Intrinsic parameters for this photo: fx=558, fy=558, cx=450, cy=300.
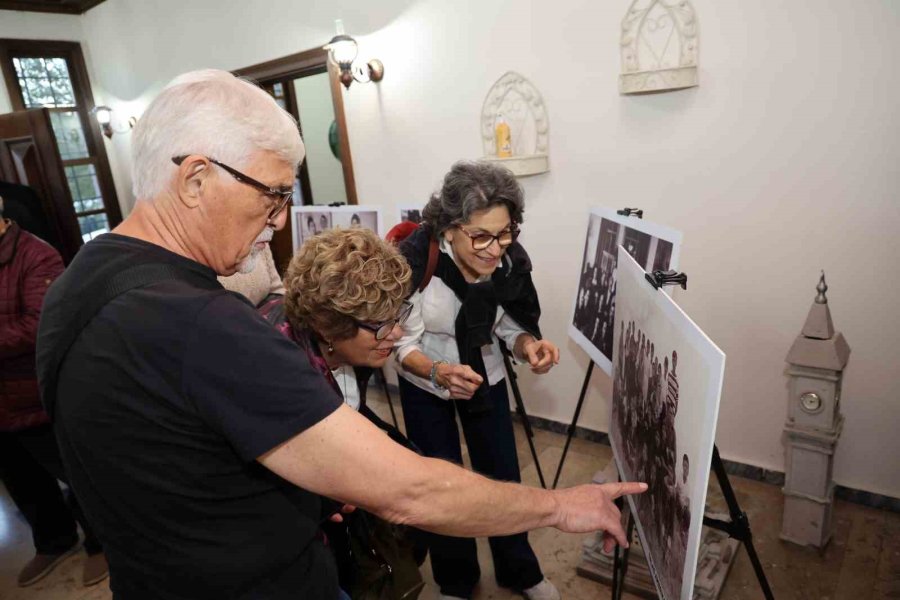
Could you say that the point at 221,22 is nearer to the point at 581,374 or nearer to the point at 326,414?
the point at 581,374

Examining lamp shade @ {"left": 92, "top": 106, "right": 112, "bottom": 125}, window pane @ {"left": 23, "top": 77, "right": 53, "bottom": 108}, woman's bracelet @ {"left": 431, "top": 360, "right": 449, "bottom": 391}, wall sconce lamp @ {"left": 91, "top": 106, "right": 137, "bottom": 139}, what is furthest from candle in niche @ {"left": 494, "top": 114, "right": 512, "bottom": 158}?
window pane @ {"left": 23, "top": 77, "right": 53, "bottom": 108}

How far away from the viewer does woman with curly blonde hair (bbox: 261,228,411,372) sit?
1.30m

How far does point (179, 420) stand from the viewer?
0.74 metres

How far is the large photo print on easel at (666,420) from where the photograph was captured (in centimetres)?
94

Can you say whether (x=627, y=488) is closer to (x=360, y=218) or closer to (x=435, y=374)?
(x=435, y=374)

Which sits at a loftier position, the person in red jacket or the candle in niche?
the candle in niche

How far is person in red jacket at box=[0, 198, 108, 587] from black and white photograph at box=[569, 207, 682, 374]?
2.14 metres

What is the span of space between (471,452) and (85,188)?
580cm

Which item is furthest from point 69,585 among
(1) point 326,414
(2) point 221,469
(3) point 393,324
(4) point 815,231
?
(4) point 815,231

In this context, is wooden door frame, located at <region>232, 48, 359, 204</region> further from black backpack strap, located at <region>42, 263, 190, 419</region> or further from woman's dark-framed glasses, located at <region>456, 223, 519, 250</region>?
black backpack strap, located at <region>42, 263, 190, 419</region>

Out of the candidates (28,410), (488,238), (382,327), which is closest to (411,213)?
(488,238)

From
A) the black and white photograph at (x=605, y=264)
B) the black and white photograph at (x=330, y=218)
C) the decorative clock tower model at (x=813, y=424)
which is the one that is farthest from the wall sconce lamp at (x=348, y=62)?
the decorative clock tower model at (x=813, y=424)

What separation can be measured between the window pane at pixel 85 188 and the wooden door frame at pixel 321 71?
3040 millimetres

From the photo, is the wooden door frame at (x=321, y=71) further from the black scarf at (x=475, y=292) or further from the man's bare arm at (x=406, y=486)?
the man's bare arm at (x=406, y=486)
